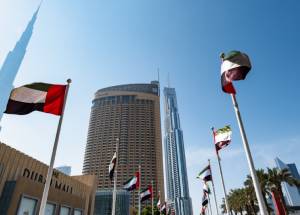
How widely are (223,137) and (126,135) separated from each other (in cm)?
15072

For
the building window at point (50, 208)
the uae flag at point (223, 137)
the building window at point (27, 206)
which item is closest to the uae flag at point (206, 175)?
the uae flag at point (223, 137)

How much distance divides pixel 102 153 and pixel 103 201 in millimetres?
70497

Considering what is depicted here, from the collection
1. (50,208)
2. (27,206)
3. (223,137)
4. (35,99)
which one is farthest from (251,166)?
(50,208)

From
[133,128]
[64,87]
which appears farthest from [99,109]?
[64,87]

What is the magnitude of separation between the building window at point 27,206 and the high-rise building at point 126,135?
4886 inches

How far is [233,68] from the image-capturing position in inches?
416

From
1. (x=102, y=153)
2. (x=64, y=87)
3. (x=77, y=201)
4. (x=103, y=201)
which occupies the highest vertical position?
(x=102, y=153)

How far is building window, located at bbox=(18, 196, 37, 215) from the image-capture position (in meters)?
18.7

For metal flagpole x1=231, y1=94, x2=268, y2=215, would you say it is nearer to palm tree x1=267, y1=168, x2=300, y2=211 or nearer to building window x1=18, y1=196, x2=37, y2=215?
building window x1=18, y1=196, x2=37, y2=215

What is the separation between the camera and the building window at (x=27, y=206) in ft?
61.3

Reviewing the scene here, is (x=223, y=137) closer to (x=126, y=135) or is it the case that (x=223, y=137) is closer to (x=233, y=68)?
(x=233, y=68)

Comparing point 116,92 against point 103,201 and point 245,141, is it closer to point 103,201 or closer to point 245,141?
point 103,201

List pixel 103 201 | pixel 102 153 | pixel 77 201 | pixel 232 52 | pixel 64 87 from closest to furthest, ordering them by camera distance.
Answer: pixel 232 52, pixel 64 87, pixel 77 201, pixel 103 201, pixel 102 153

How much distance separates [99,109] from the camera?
567ft
